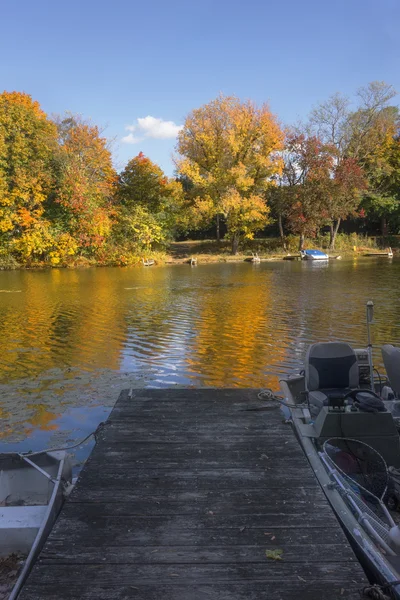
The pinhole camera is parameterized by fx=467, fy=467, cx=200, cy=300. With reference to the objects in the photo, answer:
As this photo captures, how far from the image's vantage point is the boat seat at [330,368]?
20.0 feet

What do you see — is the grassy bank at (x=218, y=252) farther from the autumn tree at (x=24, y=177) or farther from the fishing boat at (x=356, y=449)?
the fishing boat at (x=356, y=449)

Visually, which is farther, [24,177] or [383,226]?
[383,226]

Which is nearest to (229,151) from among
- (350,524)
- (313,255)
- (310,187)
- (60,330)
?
(310,187)

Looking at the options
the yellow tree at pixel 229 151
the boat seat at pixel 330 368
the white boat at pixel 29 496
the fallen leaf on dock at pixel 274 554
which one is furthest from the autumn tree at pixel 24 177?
the fallen leaf on dock at pixel 274 554

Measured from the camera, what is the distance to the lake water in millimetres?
7840

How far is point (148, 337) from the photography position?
12.6 metres

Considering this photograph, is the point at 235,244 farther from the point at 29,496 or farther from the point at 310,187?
the point at 29,496

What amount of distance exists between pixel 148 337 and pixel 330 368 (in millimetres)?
7247

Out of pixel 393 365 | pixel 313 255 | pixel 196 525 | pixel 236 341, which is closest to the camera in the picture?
pixel 196 525

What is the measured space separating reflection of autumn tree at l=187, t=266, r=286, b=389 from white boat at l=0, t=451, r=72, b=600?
4311 millimetres

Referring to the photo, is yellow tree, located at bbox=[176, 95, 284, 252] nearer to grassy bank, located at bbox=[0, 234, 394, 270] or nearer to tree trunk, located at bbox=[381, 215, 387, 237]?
grassy bank, located at bbox=[0, 234, 394, 270]

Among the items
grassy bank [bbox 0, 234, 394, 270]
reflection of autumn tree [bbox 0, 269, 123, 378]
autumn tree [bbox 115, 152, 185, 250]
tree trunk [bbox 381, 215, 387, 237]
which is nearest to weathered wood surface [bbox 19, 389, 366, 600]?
reflection of autumn tree [bbox 0, 269, 123, 378]

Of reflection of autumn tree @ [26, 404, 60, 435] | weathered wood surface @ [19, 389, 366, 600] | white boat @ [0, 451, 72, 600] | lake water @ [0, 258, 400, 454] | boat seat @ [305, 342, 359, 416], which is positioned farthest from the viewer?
lake water @ [0, 258, 400, 454]

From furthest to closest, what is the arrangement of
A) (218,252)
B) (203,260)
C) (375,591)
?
1. (218,252)
2. (203,260)
3. (375,591)
